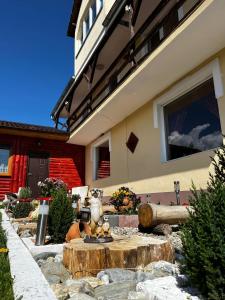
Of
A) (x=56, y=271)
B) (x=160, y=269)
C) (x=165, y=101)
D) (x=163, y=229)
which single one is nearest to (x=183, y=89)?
(x=165, y=101)

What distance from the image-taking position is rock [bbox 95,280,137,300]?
7.25ft

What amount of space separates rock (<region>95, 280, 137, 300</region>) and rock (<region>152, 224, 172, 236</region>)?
2.52m

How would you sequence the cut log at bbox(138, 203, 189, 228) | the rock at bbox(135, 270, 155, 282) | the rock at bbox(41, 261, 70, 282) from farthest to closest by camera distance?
the cut log at bbox(138, 203, 189, 228) → the rock at bbox(41, 261, 70, 282) → the rock at bbox(135, 270, 155, 282)

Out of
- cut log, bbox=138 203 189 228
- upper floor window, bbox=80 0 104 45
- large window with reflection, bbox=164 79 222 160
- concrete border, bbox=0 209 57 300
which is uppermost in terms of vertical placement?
upper floor window, bbox=80 0 104 45

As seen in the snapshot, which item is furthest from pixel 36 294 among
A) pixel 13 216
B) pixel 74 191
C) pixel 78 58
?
pixel 78 58

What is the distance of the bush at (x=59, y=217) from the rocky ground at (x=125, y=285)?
1688 millimetres

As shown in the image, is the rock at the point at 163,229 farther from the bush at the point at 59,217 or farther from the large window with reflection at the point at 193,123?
the large window with reflection at the point at 193,123

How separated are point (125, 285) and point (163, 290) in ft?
1.36

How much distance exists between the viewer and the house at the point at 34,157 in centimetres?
1305

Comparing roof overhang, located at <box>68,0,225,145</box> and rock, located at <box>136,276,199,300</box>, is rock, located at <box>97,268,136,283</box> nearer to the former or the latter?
rock, located at <box>136,276,199,300</box>

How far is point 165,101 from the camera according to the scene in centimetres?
808

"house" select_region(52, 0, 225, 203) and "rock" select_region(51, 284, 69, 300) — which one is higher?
"house" select_region(52, 0, 225, 203)

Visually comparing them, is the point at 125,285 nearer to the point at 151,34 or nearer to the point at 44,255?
the point at 44,255

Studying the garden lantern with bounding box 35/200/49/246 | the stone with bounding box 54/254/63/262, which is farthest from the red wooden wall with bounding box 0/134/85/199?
the stone with bounding box 54/254/63/262
